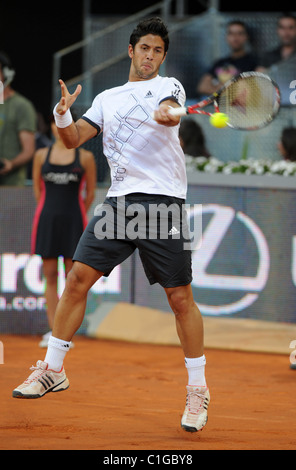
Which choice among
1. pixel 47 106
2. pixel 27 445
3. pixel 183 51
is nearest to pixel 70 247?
pixel 27 445

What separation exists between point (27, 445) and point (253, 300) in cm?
406

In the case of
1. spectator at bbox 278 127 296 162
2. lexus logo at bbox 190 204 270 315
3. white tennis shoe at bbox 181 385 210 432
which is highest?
spectator at bbox 278 127 296 162

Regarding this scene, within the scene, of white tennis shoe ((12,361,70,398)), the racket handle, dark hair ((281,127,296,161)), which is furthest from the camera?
dark hair ((281,127,296,161))

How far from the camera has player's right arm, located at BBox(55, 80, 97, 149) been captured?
459 centimetres

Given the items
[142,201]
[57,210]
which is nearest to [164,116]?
[142,201]

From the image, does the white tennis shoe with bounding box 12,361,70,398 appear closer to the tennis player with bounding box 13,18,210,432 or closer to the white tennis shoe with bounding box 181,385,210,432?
the tennis player with bounding box 13,18,210,432

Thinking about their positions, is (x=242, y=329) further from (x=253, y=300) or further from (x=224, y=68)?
(x=224, y=68)

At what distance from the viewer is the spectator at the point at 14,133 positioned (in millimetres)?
8961

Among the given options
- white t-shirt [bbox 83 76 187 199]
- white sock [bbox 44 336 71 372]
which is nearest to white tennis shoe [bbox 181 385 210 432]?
white sock [bbox 44 336 71 372]

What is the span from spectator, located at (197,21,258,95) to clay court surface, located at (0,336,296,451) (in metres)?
4.24

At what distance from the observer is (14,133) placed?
9141mm

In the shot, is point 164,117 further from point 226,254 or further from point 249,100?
point 226,254

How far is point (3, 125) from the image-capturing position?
→ 9094mm

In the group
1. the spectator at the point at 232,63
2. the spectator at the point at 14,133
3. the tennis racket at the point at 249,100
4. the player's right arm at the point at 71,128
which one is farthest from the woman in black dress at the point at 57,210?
the spectator at the point at 232,63
